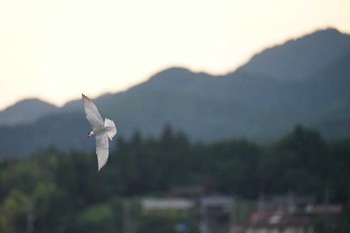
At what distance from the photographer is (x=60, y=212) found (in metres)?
64.5

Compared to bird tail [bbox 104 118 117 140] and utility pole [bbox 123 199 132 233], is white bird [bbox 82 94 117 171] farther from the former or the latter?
utility pole [bbox 123 199 132 233]

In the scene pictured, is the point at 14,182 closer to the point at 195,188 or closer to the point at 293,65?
the point at 195,188

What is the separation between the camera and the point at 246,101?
134 metres

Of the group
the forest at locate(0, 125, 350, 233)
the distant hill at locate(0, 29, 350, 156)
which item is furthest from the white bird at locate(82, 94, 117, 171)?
the distant hill at locate(0, 29, 350, 156)

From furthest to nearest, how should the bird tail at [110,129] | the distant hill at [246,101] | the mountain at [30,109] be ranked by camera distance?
1. the distant hill at [246,101]
2. the mountain at [30,109]
3. the bird tail at [110,129]

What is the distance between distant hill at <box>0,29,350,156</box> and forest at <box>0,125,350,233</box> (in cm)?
878

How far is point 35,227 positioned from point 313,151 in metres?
16.2

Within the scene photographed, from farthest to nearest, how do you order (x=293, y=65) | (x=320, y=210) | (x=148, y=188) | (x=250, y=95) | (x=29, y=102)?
(x=250, y=95) < (x=293, y=65) < (x=148, y=188) < (x=320, y=210) < (x=29, y=102)

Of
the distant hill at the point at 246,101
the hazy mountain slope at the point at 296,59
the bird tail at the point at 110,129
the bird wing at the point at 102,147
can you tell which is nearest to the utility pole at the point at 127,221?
the distant hill at the point at 246,101

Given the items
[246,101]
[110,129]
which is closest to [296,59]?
[246,101]

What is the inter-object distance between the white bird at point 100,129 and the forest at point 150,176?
40.6 metres

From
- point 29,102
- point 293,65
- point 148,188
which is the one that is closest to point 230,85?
point 293,65

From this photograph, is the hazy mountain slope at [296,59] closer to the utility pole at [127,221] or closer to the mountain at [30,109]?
the utility pole at [127,221]

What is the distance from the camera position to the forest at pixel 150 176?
64688 millimetres
